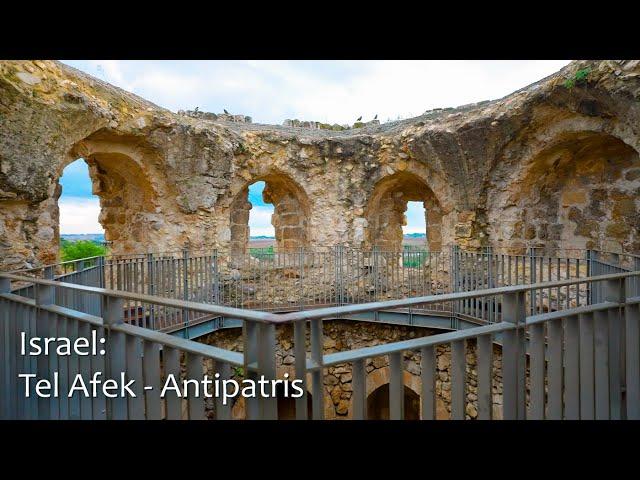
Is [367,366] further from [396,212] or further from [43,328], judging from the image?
[43,328]

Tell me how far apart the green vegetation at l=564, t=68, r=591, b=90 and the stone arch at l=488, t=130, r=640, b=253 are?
1037 millimetres

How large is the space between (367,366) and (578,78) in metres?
6.73

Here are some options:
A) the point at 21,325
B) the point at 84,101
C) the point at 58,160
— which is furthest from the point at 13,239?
the point at 21,325

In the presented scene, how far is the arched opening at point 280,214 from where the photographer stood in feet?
34.9

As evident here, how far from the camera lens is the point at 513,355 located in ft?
6.94

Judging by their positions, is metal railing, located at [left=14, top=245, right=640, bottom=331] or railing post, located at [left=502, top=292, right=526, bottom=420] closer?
railing post, located at [left=502, top=292, right=526, bottom=420]

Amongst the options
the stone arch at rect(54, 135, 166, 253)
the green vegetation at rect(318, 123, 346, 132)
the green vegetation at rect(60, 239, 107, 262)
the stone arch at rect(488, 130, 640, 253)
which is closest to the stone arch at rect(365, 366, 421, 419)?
the stone arch at rect(488, 130, 640, 253)

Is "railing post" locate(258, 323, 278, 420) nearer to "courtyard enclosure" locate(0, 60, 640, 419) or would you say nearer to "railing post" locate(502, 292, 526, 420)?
"courtyard enclosure" locate(0, 60, 640, 419)

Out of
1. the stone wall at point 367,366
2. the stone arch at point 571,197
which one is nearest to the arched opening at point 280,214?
the stone wall at point 367,366

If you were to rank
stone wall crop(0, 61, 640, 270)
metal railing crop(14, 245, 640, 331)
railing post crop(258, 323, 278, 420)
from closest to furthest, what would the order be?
railing post crop(258, 323, 278, 420), metal railing crop(14, 245, 640, 331), stone wall crop(0, 61, 640, 270)

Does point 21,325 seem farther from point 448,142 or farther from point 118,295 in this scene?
point 448,142

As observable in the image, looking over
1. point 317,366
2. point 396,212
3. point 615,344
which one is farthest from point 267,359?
point 396,212

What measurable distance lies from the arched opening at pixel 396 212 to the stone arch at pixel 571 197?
7.08ft

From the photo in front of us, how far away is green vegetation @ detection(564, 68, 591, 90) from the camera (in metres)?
6.35
